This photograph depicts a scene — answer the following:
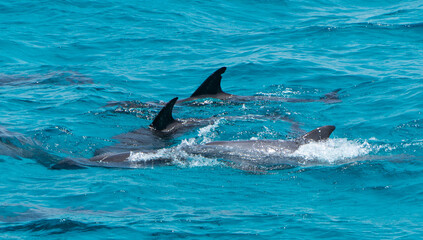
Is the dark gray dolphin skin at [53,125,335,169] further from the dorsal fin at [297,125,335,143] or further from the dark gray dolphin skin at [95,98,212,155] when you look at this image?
the dark gray dolphin skin at [95,98,212,155]

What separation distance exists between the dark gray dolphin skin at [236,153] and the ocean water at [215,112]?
0.56 ft

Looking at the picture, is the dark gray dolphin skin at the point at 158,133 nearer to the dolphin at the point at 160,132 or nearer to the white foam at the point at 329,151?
the dolphin at the point at 160,132

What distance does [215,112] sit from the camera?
13688mm

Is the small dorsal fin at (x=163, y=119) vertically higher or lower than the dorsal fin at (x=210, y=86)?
lower

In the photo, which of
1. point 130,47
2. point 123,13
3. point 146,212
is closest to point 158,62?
point 130,47

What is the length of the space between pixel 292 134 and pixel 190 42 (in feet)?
28.3

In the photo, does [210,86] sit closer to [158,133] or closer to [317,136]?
[158,133]

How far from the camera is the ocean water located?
8.16 meters

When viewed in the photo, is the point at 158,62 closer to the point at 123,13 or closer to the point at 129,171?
the point at 123,13

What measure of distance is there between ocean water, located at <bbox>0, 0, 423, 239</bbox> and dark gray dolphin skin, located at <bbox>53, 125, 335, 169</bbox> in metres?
0.17

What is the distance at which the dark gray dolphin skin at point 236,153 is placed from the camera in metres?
10.2

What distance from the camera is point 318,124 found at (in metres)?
13.1

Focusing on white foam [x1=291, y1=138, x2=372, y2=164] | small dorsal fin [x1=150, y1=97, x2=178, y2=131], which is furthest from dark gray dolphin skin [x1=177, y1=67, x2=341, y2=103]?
white foam [x1=291, y1=138, x2=372, y2=164]

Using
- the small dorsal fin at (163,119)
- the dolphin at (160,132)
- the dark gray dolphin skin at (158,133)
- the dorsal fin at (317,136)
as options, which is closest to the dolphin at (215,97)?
the dolphin at (160,132)
